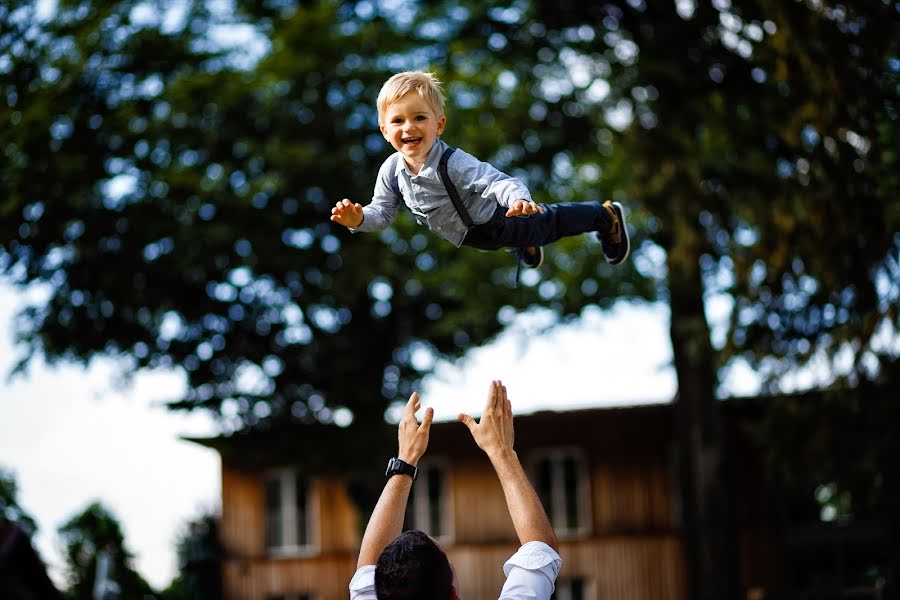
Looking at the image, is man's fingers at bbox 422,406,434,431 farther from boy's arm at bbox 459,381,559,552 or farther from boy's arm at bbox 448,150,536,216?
boy's arm at bbox 448,150,536,216

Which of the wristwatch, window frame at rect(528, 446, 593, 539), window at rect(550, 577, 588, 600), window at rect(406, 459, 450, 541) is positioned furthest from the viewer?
window at rect(406, 459, 450, 541)

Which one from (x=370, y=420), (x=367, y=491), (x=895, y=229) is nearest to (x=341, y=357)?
(x=370, y=420)

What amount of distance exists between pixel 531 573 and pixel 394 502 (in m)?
0.64

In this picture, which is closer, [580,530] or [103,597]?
[103,597]

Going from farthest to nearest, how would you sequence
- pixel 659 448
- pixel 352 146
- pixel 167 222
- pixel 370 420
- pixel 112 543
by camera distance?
pixel 659 448 < pixel 370 420 < pixel 352 146 < pixel 167 222 < pixel 112 543

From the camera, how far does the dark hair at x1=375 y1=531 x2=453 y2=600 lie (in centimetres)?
405

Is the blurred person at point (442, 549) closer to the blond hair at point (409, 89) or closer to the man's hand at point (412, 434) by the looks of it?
the man's hand at point (412, 434)

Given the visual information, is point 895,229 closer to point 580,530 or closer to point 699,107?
point 699,107

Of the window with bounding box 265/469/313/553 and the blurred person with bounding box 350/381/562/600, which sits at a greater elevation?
the window with bounding box 265/469/313/553

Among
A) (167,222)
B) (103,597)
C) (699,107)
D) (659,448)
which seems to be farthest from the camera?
(659,448)

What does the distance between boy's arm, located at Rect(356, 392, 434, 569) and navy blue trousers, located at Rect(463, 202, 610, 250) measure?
816 millimetres

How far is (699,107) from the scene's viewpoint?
19.4 m

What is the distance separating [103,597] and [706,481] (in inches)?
409

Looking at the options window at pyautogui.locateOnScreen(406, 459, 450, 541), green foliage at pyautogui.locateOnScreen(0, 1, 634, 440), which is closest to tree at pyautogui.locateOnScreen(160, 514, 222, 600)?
window at pyautogui.locateOnScreen(406, 459, 450, 541)
